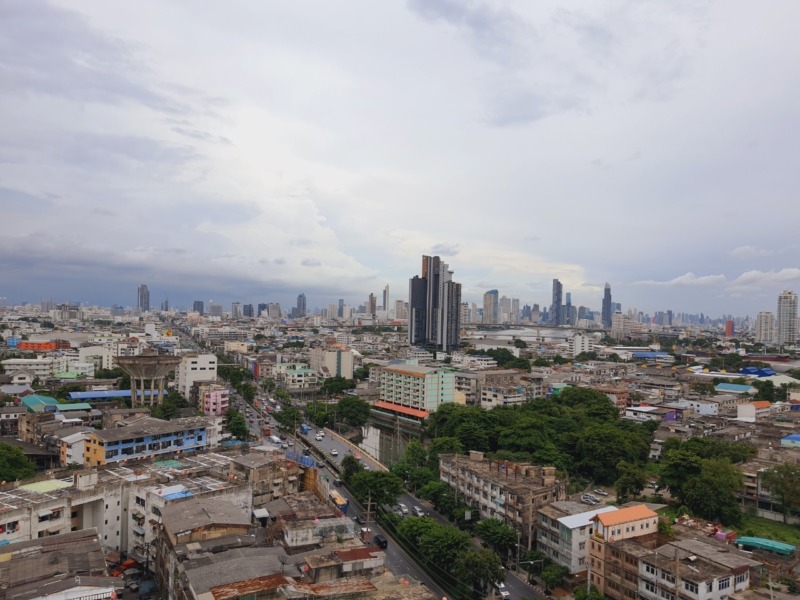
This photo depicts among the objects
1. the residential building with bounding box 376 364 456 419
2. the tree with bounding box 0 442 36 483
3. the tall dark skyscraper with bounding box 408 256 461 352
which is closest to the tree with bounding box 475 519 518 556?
the tree with bounding box 0 442 36 483

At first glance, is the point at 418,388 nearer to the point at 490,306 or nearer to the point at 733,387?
the point at 733,387

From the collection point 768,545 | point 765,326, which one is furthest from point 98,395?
point 765,326

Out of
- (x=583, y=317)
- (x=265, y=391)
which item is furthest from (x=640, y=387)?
(x=583, y=317)

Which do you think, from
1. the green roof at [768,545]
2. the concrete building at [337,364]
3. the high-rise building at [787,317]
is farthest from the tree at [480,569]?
the high-rise building at [787,317]

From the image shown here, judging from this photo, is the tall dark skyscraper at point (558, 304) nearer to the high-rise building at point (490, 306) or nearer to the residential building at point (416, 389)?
the high-rise building at point (490, 306)

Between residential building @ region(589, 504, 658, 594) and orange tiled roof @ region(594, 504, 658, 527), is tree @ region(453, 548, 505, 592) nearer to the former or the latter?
residential building @ region(589, 504, 658, 594)
